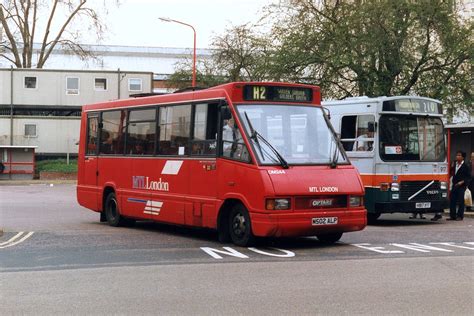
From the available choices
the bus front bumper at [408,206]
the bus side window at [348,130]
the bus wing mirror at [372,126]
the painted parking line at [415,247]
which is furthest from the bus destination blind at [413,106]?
the painted parking line at [415,247]

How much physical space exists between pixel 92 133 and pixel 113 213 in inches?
92.5

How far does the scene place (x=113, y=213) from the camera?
56.5 feet

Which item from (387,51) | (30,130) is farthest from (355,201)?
(30,130)

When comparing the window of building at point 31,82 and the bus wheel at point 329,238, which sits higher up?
the window of building at point 31,82

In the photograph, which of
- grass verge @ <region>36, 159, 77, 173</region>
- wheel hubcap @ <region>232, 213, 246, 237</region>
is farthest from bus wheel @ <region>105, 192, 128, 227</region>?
grass verge @ <region>36, 159, 77, 173</region>

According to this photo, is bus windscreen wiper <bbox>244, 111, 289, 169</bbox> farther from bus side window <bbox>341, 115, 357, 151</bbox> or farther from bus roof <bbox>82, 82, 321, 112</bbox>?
bus side window <bbox>341, 115, 357, 151</bbox>

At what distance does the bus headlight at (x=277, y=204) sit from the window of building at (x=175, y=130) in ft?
9.32

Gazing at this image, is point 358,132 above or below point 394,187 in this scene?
above

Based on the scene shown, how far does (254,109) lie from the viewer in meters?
12.9

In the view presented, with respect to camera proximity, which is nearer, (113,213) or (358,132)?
(113,213)

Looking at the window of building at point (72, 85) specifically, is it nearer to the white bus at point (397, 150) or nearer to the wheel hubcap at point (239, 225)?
the white bus at point (397, 150)

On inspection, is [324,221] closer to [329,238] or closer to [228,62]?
[329,238]

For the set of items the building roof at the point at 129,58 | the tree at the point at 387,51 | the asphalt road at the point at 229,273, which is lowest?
the asphalt road at the point at 229,273

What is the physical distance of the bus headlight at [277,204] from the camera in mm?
12008
